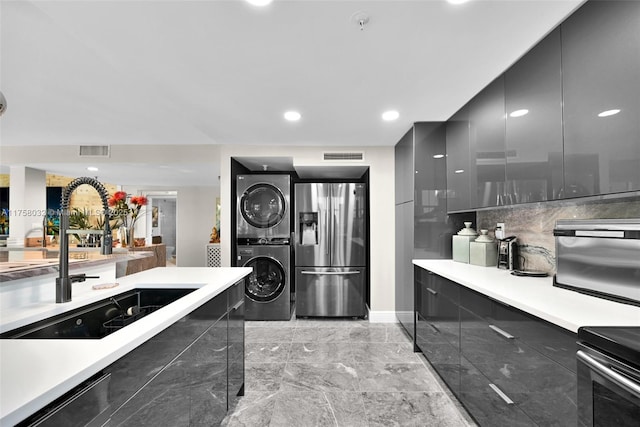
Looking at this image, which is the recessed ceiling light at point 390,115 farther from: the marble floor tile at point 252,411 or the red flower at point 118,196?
the marble floor tile at point 252,411

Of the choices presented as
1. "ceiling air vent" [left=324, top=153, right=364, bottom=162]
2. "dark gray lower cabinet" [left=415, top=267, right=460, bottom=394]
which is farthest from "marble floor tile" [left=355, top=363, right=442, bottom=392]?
"ceiling air vent" [left=324, top=153, right=364, bottom=162]

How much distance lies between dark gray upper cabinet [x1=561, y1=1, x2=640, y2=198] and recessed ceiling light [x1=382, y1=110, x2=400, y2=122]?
Result: 1313 mm

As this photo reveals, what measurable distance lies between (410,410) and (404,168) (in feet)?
7.70

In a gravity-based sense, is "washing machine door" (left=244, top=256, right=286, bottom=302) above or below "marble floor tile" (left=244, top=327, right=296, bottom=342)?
above

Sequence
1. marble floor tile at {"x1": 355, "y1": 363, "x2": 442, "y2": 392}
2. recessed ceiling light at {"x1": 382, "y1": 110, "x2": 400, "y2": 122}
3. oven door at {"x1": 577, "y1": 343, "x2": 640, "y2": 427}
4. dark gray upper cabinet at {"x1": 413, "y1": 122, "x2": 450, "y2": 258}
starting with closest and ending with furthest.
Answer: oven door at {"x1": 577, "y1": 343, "x2": 640, "y2": 427} → marble floor tile at {"x1": 355, "y1": 363, "x2": 442, "y2": 392} → recessed ceiling light at {"x1": 382, "y1": 110, "x2": 400, "y2": 122} → dark gray upper cabinet at {"x1": 413, "y1": 122, "x2": 450, "y2": 258}

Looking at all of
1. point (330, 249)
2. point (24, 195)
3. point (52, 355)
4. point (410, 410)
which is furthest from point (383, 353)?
point (24, 195)

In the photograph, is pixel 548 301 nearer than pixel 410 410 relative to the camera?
Yes

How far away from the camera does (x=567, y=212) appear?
1.91 m

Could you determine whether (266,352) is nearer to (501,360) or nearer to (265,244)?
(265,244)

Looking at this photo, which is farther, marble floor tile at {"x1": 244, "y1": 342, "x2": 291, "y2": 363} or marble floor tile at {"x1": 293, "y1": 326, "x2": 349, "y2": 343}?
marble floor tile at {"x1": 293, "y1": 326, "x2": 349, "y2": 343}

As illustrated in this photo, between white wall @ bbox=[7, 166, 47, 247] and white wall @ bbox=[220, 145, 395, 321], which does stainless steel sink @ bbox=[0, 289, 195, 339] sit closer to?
white wall @ bbox=[220, 145, 395, 321]

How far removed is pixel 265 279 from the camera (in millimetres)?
3936

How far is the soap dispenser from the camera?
106 inches

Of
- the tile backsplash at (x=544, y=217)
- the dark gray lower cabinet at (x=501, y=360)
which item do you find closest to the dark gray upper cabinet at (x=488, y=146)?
the tile backsplash at (x=544, y=217)
